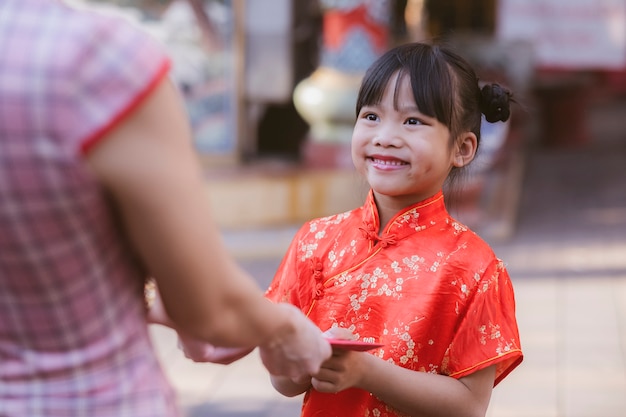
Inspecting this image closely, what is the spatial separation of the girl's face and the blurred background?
2.15 meters

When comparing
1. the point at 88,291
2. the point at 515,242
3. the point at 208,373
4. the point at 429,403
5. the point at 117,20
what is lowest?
the point at 515,242

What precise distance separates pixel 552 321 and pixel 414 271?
332cm

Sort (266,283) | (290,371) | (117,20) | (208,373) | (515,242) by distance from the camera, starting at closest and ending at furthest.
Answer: (117,20)
(290,371)
(208,373)
(266,283)
(515,242)

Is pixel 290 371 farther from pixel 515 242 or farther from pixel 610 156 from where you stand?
pixel 610 156

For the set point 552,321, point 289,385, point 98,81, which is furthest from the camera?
point 552,321

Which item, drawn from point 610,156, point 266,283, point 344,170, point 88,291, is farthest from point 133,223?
point 610,156

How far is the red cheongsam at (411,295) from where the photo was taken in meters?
1.78

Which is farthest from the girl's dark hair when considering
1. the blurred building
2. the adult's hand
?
the blurred building

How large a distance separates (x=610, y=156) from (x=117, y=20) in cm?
1036

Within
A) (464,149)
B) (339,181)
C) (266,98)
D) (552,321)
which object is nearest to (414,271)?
(464,149)

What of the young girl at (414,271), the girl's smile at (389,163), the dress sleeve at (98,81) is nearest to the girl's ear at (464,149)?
the young girl at (414,271)

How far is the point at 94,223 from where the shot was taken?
3.75 feet

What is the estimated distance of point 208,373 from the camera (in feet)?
13.9

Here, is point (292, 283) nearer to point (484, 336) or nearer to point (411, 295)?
point (411, 295)
